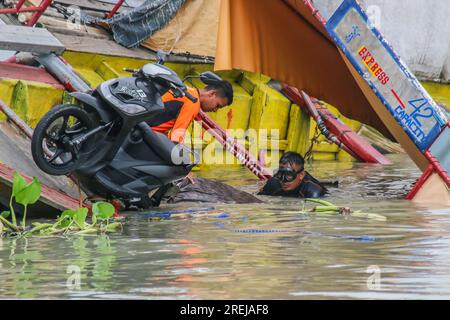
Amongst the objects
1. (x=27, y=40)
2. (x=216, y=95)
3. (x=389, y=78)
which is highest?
(x=27, y=40)

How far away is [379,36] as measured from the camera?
34.4 ft

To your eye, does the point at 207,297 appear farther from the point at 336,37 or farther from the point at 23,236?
the point at 336,37

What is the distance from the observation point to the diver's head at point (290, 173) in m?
10.9

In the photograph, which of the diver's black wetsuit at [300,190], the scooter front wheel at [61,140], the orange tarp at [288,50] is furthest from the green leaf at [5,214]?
the orange tarp at [288,50]

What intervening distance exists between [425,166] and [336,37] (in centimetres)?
150

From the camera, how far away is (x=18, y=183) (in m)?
7.58

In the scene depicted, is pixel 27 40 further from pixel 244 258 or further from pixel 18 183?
pixel 244 258

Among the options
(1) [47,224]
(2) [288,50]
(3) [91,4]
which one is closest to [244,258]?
(1) [47,224]

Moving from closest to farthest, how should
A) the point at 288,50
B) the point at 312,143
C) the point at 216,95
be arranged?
1. the point at 216,95
2. the point at 288,50
3. the point at 312,143

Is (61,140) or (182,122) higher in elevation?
(182,122)

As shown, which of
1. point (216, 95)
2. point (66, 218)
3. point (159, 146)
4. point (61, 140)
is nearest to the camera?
point (66, 218)

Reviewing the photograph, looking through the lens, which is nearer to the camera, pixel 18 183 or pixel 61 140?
pixel 18 183

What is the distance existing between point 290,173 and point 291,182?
0.09m

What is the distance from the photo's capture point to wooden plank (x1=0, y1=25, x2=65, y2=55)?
1086 cm
